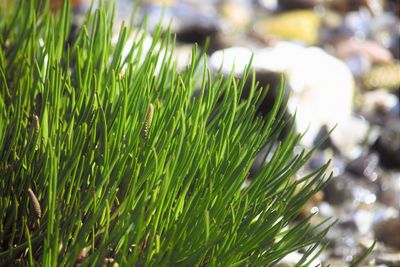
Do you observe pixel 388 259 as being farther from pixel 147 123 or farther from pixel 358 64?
pixel 358 64

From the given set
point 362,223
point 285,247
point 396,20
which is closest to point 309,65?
point 362,223

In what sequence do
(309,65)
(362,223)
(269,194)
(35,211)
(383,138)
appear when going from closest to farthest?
1. (35,211)
2. (269,194)
3. (362,223)
4. (383,138)
5. (309,65)

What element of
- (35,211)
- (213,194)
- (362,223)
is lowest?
(362,223)

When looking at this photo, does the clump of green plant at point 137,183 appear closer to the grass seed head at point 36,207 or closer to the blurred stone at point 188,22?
the grass seed head at point 36,207

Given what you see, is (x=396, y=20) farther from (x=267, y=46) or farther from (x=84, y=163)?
(x=84, y=163)

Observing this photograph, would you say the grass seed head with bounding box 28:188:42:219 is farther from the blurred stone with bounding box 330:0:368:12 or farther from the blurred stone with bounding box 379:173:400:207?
the blurred stone with bounding box 330:0:368:12

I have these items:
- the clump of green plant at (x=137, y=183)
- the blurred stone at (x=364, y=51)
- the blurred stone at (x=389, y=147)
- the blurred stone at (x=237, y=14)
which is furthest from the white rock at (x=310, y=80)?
the clump of green plant at (x=137, y=183)
